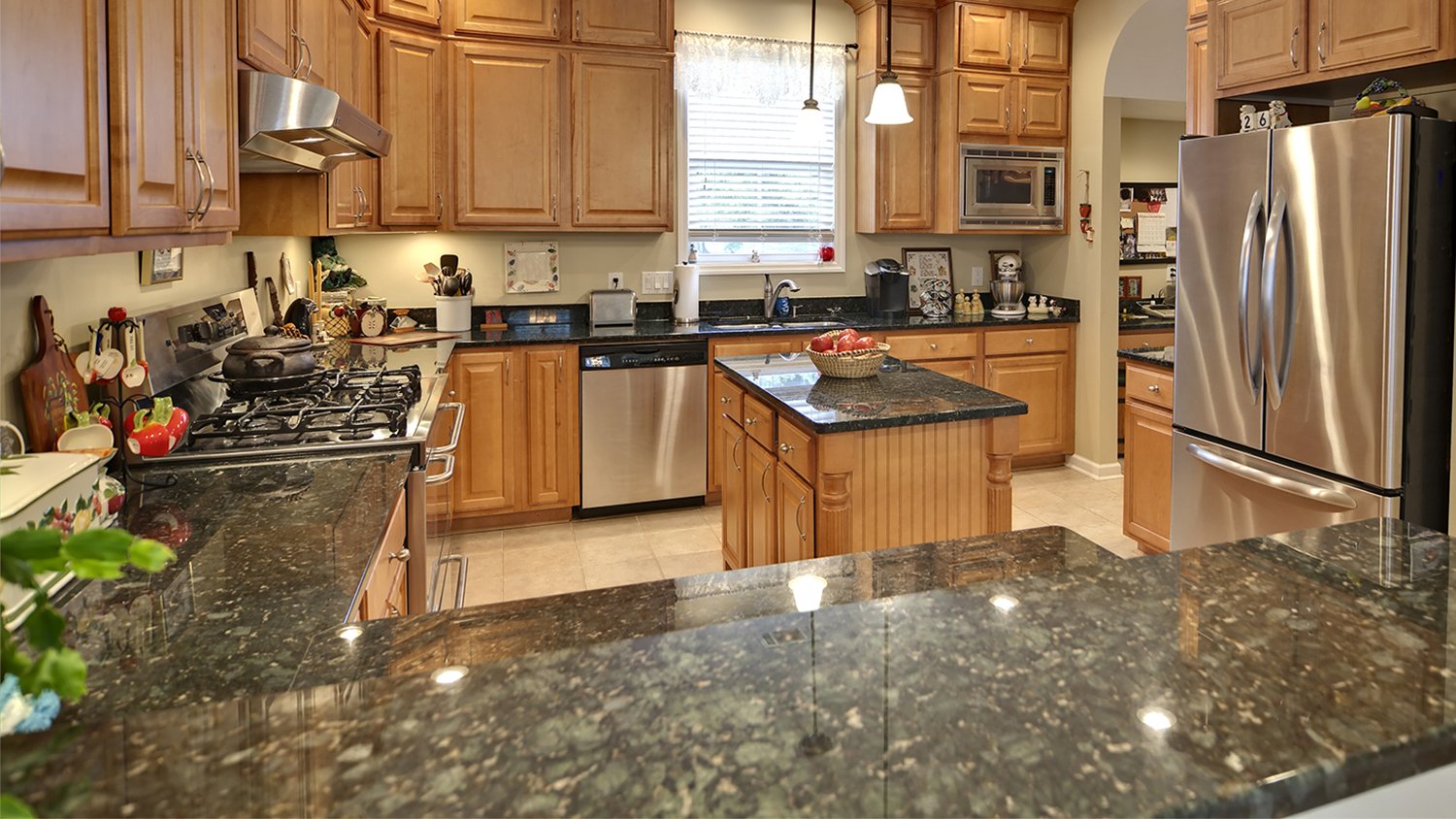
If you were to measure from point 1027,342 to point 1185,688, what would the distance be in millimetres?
4844

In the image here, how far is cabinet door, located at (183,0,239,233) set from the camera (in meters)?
1.69

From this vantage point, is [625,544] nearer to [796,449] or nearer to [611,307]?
[611,307]

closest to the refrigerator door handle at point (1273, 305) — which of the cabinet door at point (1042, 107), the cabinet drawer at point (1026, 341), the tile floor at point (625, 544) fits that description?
the tile floor at point (625, 544)

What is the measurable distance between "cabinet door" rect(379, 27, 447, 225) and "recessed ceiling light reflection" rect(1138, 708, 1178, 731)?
→ 4.04 meters

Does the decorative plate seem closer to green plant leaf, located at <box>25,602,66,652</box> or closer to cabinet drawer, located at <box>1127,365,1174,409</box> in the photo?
cabinet drawer, located at <box>1127,365,1174,409</box>

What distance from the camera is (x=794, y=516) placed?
2779 millimetres

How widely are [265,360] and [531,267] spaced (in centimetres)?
237

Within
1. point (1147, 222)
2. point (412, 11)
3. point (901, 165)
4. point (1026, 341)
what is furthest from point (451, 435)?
point (1147, 222)

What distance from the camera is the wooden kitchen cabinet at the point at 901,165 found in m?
5.20

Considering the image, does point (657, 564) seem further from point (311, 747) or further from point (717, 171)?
point (311, 747)

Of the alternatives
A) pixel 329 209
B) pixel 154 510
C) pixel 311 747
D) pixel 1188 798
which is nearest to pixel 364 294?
pixel 329 209

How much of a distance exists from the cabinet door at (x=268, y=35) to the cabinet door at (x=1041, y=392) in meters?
3.94

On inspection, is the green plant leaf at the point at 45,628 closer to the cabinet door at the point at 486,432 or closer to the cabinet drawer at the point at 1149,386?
the cabinet drawer at the point at 1149,386

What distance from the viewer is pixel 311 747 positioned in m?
0.59
